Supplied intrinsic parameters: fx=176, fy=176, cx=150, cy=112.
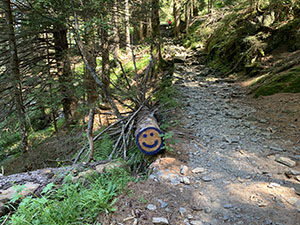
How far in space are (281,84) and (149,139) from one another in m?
5.53

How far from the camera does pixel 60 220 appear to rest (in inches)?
81.5

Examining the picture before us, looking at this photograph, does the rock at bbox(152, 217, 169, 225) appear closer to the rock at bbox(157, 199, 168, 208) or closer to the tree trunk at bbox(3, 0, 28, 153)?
the rock at bbox(157, 199, 168, 208)

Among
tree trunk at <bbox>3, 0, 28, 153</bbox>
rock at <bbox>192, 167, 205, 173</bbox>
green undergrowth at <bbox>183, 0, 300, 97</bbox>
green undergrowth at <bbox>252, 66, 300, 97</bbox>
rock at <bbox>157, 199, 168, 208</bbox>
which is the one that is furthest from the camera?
green undergrowth at <bbox>183, 0, 300, 97</bbox>

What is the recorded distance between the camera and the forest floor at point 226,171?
2.35 m

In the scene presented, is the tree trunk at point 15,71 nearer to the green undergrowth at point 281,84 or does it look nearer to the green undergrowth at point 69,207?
the green undergrowth at point 69,207

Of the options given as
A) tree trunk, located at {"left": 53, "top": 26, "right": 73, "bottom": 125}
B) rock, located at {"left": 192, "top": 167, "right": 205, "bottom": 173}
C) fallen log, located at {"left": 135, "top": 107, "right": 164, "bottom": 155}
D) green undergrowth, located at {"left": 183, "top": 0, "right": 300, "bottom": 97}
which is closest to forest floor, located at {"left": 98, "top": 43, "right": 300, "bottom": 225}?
rock, located at {"left": 192, "top": 167, "right": 205, "bottom": 173}

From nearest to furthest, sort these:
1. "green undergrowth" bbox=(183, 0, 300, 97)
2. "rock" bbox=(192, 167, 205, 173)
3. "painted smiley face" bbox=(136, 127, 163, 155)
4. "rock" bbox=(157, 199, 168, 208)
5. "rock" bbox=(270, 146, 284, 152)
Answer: "rock" bbox=(157, 199, 168, 208)
"rock" bbox=(192, 167, 205, 173)
"painted smiley face" bbox=(136, 127, 163, 155)
"rock" bbox=(270, 146, 284, 152)
"green undergrowth" bbox=(183, 0, 300, 97)

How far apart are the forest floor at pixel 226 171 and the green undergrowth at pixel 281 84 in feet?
0.96

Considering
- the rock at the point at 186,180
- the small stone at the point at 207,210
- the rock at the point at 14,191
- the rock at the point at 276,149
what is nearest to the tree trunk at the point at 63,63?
the rock at the point at 14,191

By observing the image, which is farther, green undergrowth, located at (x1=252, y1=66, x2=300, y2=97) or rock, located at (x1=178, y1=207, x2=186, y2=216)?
green undergrowth, located at (x1=252, y1=66, x2=300, y2=97)

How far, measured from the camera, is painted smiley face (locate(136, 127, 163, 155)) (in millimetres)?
3703

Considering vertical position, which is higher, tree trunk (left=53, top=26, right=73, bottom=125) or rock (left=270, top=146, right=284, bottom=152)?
tree trunk (left=53, top=26, right=73, bottom=125)

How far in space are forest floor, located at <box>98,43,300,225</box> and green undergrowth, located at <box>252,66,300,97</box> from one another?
292mm

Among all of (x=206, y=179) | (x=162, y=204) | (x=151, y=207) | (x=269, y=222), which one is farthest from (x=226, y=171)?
(x=151, y=207)
